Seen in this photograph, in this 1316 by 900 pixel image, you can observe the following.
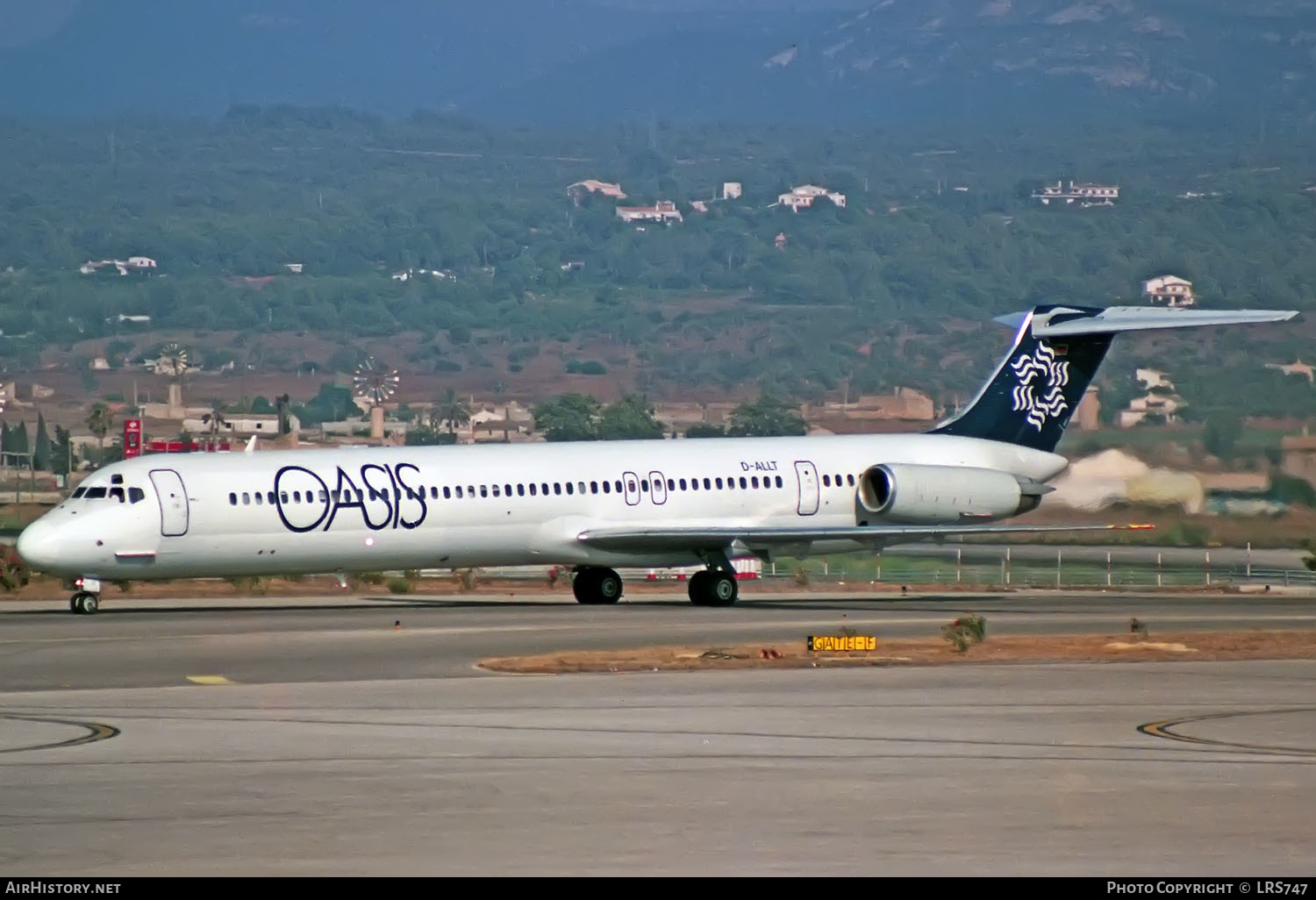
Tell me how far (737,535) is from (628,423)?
355 ft

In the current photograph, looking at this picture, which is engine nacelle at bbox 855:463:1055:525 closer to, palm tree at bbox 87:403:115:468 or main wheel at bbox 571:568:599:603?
main wheel at bbox 571:568:599:603

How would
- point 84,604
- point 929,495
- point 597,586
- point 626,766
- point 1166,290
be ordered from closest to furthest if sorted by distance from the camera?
1. point 626,766
2. point 84,604
3. point 597,586
4. point 929,495
5. point 1166,290

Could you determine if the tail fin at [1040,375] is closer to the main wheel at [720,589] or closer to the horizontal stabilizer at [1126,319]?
the horizontal stabilizer at [1126,319]

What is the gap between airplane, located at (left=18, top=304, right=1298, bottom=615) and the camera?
4103 centimetres

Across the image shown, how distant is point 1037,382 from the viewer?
51.0m

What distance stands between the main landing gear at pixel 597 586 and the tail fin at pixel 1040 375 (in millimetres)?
8496

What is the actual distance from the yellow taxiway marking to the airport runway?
0.22 feet

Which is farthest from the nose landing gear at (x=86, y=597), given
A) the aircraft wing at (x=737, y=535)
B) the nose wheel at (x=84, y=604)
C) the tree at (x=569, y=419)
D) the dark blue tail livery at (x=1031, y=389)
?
the tree at (x=569, y=419)

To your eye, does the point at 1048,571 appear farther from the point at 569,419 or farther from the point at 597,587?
the point at 569,419

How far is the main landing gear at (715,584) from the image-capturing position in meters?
45.0

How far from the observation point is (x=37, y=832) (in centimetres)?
1579

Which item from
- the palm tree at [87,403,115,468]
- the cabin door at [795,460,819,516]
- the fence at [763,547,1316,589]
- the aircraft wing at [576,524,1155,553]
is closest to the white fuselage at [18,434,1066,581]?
the cabin door at [795,460,819,516]

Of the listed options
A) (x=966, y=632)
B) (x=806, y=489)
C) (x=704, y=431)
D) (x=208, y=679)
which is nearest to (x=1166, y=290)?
(x=704, y=431)
